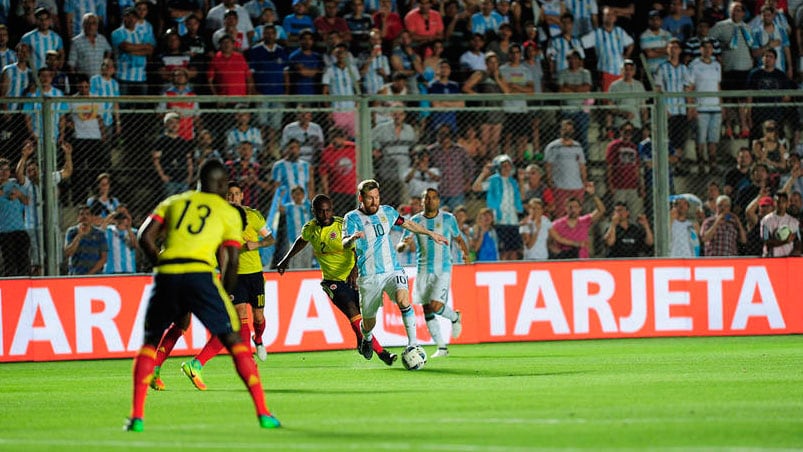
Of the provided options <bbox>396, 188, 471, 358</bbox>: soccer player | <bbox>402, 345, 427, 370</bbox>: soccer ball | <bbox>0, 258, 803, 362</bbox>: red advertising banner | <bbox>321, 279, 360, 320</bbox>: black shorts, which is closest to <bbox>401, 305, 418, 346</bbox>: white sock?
<bbox>402, 345, 427, 370</bbox>: soccer ball

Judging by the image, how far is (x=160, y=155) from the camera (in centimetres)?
1959

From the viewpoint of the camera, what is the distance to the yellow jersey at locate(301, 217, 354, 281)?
15664 millimetres

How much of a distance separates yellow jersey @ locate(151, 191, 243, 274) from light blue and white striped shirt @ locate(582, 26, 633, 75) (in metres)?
14.5

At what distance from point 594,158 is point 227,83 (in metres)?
6.01

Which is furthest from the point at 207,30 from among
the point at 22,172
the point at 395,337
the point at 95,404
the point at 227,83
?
the point at 95,404

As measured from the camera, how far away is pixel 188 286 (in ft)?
31.1

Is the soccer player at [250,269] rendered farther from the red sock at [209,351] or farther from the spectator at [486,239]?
the spectator at [486,239]

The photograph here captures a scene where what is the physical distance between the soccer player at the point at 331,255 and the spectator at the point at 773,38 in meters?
11.1

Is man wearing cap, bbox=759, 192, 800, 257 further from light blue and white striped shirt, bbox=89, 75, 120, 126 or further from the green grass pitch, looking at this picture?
light blue and white striped shirt, bbox=89, 75, 120, 126

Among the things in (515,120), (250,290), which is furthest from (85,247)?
(515,120)

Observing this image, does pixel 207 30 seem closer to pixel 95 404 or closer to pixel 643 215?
pixel 643 215

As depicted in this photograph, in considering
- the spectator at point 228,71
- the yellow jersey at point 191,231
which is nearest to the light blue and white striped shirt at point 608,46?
the spectator at point 228,71

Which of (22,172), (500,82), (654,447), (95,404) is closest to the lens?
(654,447)

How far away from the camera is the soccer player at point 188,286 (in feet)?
31.1
